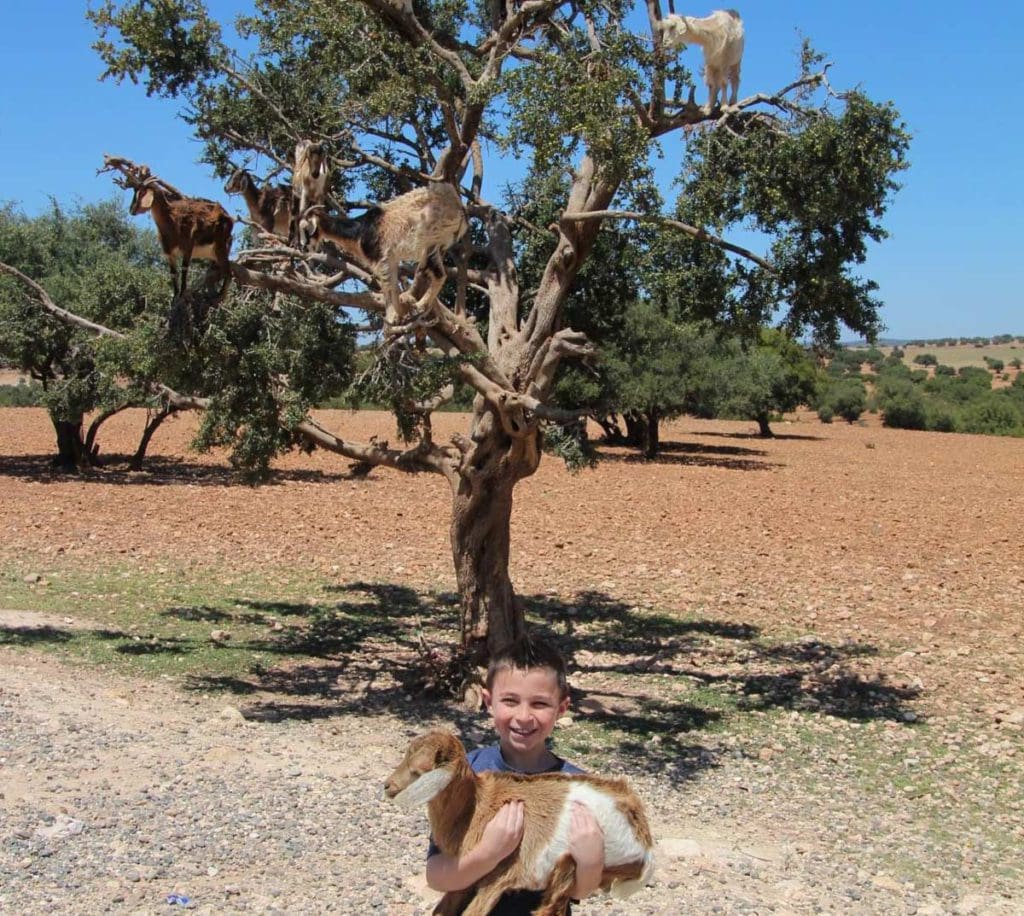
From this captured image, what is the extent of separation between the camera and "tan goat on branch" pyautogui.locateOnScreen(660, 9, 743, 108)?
812cm

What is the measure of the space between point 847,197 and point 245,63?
4.89 metres

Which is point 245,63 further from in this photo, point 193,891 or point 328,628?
point 193,891

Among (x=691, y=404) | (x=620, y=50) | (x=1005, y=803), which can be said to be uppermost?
(x=620, y=50)

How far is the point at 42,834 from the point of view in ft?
17.3

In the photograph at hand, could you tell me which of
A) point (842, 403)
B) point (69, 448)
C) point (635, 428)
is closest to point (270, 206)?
point (69, 448)

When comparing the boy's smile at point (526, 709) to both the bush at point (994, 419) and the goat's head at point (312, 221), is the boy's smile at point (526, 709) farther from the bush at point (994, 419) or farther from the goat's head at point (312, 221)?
the bush at point (994, 419)

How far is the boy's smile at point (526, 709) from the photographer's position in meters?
2.71

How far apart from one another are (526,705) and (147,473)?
2093 centimetres

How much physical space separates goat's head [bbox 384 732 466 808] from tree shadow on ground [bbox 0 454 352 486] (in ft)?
56.0

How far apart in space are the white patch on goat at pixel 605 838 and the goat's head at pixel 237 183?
20.2ft

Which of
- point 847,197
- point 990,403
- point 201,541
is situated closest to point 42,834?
point 847,197

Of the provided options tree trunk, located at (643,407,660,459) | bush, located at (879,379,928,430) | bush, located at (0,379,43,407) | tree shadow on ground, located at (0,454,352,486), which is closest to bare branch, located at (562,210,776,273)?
tree shadow on ground, located at (0,454,352,486)

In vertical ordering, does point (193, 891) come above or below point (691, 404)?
below

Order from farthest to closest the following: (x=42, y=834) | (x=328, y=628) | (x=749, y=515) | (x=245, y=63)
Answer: (x=749, y=515) → (x=328, y=628) → (x=245, y=63) → (x=42, y=834)
